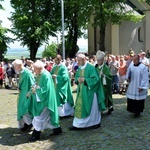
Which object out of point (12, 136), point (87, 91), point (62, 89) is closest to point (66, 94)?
point (62, 89)

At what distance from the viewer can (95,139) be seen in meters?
6.92

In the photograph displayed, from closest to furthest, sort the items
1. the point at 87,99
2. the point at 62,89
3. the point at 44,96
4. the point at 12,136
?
1. the point at 44,96
2. the point at 12,136
3. the point at 87,99
4. the point at 62,89

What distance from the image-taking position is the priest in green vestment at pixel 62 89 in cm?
899

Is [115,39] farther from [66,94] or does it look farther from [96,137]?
[96,137]

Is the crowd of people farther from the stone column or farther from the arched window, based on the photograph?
the arched window

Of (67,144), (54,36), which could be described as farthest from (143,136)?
(54,36)

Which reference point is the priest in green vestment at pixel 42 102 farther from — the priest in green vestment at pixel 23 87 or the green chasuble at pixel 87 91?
the green chasuble at pixel 87 91

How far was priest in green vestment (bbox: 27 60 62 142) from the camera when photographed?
6.79 m

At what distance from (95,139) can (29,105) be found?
1.59 meters

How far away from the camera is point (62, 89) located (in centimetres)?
902

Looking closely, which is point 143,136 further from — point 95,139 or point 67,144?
point 67,144

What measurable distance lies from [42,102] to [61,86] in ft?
7.47

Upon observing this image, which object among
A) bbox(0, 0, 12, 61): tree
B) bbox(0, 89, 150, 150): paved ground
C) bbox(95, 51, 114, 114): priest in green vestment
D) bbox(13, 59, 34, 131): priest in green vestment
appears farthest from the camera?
bbox(0, 0, 12, 61): tree

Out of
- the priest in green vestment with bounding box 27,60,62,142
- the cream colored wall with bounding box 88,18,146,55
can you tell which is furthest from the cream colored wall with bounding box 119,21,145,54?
the priest in green vestment with bounding box 27,60,62,142
